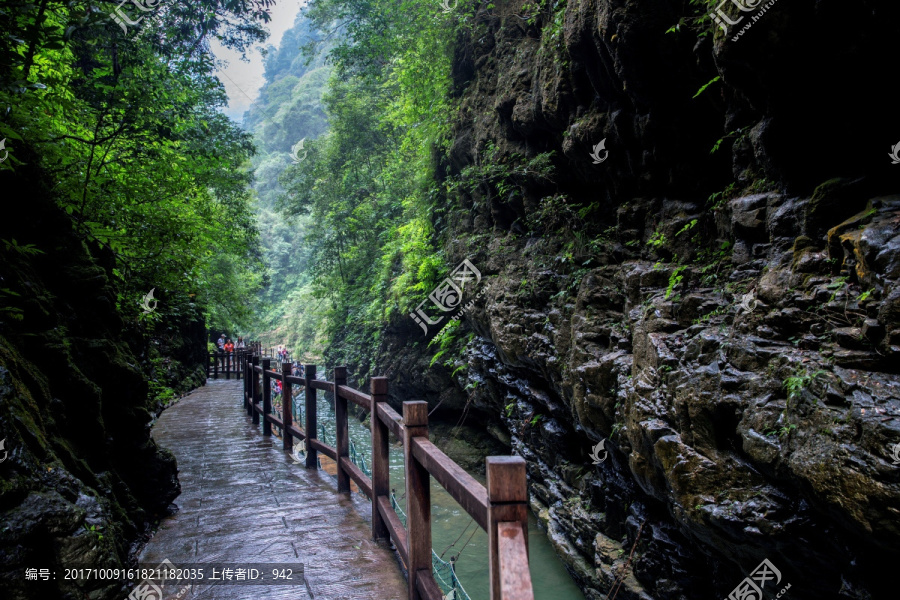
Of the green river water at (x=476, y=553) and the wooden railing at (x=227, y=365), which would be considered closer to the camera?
the green river water at (x=476, y=553)

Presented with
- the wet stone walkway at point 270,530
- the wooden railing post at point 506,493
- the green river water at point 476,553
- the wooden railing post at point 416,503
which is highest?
the wooden railing post at point 506,493

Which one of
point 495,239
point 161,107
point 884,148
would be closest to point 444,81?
point 495,239

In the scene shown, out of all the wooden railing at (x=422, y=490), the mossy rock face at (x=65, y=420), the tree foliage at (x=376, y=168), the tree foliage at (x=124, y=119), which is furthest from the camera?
the tree foliage at (x=376, y=168)

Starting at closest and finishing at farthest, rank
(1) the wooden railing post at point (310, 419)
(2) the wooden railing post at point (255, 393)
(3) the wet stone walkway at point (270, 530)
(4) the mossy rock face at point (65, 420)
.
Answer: (4) the mossy rock face at point (65, 420) < (3) the wet stone walkway at point (270, 530) < (1) the wooden railing post at point (310, 419) < (2) the wooden railing post at point (255, 393)

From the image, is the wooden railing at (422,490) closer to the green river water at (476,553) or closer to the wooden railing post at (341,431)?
the wooden railing post at (341,431)

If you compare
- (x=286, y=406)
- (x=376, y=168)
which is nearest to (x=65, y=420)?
(x=286, y=406)

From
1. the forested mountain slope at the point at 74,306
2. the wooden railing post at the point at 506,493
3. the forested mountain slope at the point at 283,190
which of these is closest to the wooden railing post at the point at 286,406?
the forested mountain slope at the point at 74,306

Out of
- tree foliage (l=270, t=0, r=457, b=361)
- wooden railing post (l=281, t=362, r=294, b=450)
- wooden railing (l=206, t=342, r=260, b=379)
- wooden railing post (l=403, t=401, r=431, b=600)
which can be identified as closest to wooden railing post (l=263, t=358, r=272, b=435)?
wooden railing post (l=281, t=362, r=294, b=450)

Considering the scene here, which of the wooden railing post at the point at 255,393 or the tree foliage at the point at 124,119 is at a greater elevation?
the tree foliage at the point at 124,119

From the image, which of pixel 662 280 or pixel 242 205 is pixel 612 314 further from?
pixel 242 205

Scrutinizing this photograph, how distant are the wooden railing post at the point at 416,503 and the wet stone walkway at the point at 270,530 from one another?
31cm

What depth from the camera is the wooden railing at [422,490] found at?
1.62 meters

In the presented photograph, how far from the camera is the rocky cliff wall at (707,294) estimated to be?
305 cm

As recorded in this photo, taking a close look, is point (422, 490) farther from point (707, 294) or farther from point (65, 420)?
point (707, 294)
